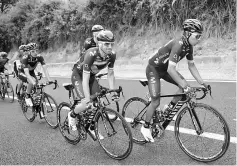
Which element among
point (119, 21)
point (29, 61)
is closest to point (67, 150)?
point (29, 61)

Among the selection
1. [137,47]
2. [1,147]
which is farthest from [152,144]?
[137,47]

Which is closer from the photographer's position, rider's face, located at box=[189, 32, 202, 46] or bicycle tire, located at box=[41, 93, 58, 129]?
rider's face, located at box=[189, 32, 202, 46]

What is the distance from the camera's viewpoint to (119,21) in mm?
19156

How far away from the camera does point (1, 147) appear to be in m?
4.60

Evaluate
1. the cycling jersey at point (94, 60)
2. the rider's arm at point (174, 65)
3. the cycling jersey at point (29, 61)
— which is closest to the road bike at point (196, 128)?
the rider's arm at point (174, 65)

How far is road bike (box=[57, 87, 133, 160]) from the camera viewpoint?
12.1ft

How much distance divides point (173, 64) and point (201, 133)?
1.12 m

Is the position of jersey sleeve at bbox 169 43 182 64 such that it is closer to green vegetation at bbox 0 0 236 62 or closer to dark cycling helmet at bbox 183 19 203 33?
dark cycling helmet at bbox 183 19 203 33

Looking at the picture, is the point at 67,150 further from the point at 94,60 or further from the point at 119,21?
the point at 119,21

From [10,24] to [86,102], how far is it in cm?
2860

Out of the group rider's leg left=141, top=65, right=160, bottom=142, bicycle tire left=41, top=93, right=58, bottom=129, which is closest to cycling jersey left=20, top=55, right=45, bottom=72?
bicycle tire left=41, top=93, right=58, bottom=129

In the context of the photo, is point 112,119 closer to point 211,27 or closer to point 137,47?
point 211,27

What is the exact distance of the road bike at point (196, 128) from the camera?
349cm

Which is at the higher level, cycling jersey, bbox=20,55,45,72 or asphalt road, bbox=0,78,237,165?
cycling jersey, bbox=20,55,45,72
